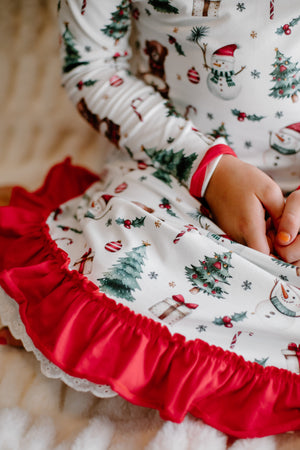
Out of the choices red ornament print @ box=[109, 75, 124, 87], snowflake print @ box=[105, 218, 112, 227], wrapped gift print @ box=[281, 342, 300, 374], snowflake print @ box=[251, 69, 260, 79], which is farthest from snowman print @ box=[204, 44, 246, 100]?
wrapped gift print @ box=[281, 342, 300, 374]

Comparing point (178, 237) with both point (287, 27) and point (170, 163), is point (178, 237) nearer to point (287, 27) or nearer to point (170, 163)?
point (170, 163)

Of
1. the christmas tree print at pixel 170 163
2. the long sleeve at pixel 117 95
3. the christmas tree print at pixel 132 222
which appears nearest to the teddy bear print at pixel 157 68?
the long sleeve at pixel 117 95

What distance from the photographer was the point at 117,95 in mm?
668

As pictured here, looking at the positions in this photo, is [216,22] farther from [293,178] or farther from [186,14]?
[293,178]

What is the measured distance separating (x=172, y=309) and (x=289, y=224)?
0.56 ft

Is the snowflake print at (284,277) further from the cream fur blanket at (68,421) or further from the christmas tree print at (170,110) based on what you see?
the christmas tree print at (170,110)

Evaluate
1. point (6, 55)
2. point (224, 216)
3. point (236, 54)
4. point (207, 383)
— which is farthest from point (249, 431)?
point (6, 55)

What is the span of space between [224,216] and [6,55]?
1.77 ft

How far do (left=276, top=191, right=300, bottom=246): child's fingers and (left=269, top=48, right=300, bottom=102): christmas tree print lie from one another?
16 centimetres

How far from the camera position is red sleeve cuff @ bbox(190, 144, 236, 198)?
59 centimetres

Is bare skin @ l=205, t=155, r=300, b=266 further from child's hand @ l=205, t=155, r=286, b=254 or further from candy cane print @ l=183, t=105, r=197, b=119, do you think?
candy cane print @ l=183, t=105, r=197, b=119

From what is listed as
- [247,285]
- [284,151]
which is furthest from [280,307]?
[284,151]

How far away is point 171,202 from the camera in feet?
1.98

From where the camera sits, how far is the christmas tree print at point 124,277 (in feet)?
1.61
